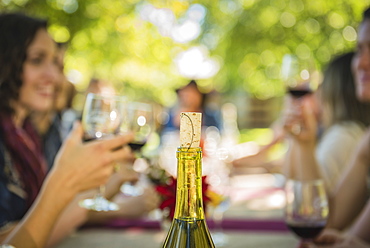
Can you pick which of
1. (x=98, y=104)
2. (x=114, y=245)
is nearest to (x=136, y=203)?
(x=114, y=245)

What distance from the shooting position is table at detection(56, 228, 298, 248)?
154 centimetres

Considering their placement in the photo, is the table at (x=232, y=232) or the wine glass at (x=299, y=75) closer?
the table at (x=232, y=232)

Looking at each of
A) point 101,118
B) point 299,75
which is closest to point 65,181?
point 101,118

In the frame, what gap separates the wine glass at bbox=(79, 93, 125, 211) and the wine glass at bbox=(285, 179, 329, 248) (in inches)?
23.0

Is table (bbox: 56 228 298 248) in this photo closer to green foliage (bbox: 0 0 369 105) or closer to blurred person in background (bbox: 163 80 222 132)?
blurred person in background (bbox: 163 80 222 132)

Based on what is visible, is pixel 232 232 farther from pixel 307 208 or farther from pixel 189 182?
pixel 189 182

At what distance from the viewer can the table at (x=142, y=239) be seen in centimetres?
154

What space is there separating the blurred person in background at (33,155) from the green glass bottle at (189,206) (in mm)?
571

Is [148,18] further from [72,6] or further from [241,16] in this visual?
[72,6]

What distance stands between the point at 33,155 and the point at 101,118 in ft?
2.69

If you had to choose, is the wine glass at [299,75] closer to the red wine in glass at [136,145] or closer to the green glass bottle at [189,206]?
the red wine in glass at [136,145]

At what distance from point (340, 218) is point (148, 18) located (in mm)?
10618

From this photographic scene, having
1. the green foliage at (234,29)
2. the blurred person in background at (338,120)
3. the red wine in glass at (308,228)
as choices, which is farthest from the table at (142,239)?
the green foliage at (234,29)

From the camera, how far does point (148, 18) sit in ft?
39.1
